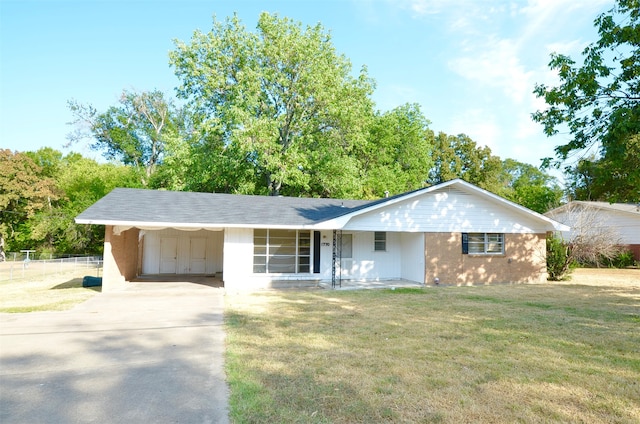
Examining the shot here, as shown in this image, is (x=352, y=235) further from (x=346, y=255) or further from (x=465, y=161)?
(x=465, y=161)

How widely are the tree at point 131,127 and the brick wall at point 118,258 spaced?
75.7 feet

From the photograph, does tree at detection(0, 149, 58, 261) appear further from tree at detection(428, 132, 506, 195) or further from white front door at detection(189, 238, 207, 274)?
tree at detection(428, 132, 506, 195)

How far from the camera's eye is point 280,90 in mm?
26953

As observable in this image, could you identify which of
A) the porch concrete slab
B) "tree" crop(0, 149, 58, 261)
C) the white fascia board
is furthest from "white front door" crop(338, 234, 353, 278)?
"tree" crop(0, 149, 58, 261)

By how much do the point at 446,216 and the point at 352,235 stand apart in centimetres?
406

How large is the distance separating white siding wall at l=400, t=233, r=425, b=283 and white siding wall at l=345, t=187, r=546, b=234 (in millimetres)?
793

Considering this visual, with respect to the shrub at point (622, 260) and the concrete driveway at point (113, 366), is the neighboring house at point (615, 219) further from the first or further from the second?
the concrete driveway at point (113, 366)

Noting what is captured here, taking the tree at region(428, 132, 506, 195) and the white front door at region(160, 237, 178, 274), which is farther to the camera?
the tree at region(428, 132, 506, 195)

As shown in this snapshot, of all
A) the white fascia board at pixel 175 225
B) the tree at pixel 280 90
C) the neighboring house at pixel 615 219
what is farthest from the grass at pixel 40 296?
the neighboring house at pixel 615 219

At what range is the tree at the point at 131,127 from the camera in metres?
37.0

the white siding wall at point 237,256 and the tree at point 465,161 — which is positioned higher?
the tree at point 465,161

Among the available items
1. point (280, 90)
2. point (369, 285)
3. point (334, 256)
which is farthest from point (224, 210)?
point (280, 90)

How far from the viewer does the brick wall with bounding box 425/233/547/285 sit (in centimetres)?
1539

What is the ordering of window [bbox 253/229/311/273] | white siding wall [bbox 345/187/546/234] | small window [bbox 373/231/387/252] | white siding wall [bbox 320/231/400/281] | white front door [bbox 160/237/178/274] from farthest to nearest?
white front door [bbox 160/237/178/274]
small window [bbox 373/231/387/252]
white siding wall [bbox 320/231/400/281]
white siding wall [bbox 345/187/546/234]
window [bbox 253/229/311/273]
